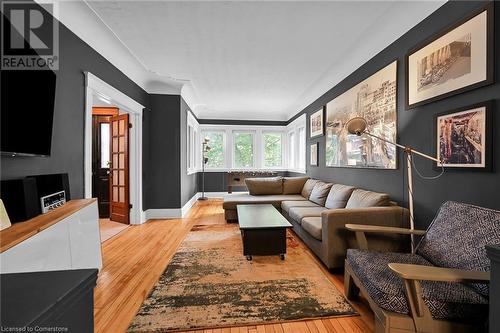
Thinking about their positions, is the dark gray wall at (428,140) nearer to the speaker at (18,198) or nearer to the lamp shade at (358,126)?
the lamp shade at (358,126)

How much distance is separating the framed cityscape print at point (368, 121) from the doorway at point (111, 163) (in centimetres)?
377

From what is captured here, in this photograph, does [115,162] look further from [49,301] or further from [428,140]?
[428,140]

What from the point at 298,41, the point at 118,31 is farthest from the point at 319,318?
the point at 118,31

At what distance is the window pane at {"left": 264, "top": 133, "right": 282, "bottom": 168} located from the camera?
812 centimetres

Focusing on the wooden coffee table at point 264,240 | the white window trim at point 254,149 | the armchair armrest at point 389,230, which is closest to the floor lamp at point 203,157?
the white window trim at point 254,149

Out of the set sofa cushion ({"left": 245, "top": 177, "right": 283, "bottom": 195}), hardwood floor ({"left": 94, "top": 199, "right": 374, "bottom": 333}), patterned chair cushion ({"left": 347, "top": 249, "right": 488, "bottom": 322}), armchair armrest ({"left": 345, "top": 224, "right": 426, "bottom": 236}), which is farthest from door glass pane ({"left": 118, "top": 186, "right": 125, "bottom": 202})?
patterned chair cushion ({"left": 347, "top": 249, "right": 488, "bottom": 322})

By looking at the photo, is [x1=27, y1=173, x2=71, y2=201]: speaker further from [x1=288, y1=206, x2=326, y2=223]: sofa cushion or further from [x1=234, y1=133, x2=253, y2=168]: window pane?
[x1=234, y1=133, x2=253, y2=168]: window pane

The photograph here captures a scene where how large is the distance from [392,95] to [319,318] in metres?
2.46

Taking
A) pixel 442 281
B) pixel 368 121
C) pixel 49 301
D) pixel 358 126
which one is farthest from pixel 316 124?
pixel 49 301

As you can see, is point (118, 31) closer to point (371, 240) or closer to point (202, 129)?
point (371, 240)

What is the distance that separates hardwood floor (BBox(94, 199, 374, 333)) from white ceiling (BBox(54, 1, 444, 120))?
263 cm

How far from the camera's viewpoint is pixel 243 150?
8.05 meters

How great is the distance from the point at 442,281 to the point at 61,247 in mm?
2557

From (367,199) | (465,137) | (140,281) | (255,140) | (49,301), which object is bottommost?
(140,281)
